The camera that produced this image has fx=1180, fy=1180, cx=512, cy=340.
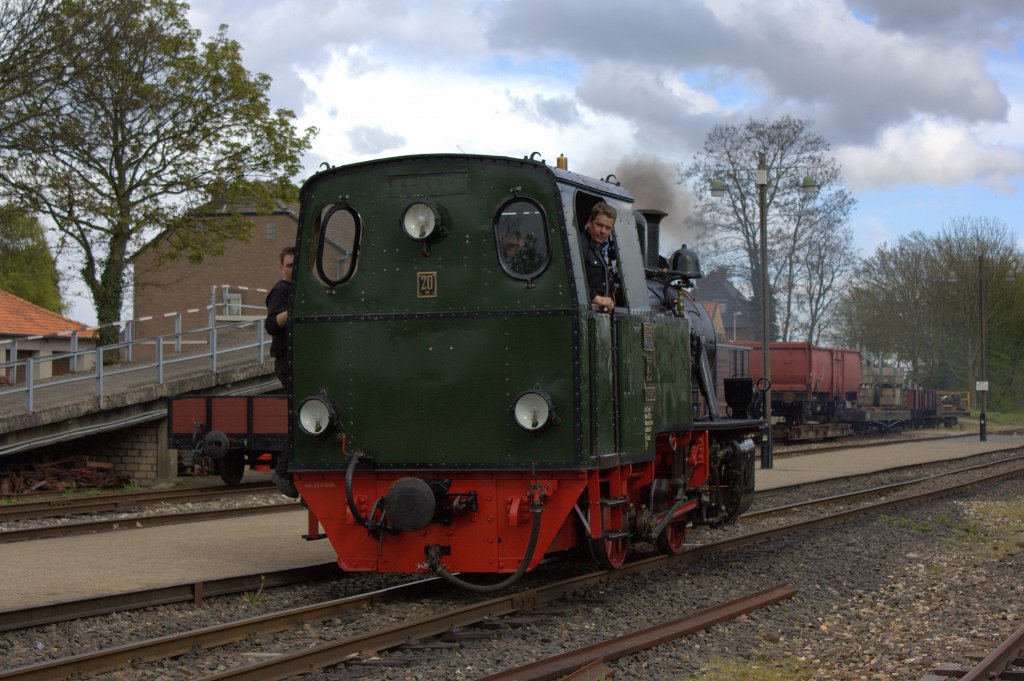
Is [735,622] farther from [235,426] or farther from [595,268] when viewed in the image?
[235,426]

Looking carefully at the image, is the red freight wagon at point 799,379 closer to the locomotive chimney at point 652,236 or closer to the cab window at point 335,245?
the locomotive chimney at point 652,236

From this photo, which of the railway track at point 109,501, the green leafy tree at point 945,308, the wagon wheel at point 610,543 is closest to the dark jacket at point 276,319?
the wagon wheel at point 610,543

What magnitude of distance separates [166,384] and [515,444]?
A: 12051mm

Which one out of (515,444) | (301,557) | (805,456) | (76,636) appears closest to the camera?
(76,636)

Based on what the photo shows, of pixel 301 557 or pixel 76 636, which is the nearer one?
pixel 76 636

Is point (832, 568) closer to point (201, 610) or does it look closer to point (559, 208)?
point (559, 208)

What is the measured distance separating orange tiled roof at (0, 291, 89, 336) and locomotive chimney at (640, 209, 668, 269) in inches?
1121

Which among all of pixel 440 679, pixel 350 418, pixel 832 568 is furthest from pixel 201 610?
pixel 832 568

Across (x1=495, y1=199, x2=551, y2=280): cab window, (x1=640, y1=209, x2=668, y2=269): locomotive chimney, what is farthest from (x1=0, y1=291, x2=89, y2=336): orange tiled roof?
(x1=495, y1=199, x2=551, y2=280): cab window

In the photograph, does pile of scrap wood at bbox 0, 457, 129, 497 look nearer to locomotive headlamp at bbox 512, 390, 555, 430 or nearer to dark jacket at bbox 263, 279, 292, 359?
dark jacket at bbox 263, 279, 292, 359

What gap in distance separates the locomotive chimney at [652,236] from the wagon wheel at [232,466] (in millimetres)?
7392

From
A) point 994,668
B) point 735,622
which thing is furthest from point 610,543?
point 994,668

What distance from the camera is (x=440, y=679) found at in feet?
20.1

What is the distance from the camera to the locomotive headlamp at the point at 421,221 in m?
7.86
